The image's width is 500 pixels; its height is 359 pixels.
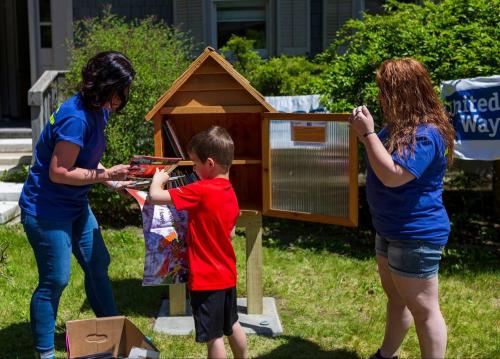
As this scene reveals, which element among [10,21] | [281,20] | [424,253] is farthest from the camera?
[10,21]

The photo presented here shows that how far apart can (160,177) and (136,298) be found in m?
1.91

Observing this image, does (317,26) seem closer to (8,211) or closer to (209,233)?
(8,211)

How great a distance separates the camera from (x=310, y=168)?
4.64 metres

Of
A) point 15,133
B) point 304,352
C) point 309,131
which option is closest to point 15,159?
point 15,133

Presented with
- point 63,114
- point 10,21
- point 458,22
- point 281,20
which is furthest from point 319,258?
point 10,21

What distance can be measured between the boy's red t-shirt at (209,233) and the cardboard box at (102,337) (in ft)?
1.83

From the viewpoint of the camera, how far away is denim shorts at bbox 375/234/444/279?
3.37 m

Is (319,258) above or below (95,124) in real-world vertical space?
below

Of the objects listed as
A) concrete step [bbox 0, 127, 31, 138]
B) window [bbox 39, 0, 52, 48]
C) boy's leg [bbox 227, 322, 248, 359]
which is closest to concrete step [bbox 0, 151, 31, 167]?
concrete step [bbox 0, 127, 31, 138]

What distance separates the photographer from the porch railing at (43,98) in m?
8.35

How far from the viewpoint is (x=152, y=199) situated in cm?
341

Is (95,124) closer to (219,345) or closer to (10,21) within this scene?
(219,345)

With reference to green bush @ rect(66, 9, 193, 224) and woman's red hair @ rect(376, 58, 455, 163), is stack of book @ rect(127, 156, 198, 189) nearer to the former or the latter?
woman's red hair @ rect(376, 58, 455, 163)

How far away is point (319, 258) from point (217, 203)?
9.76 ft
